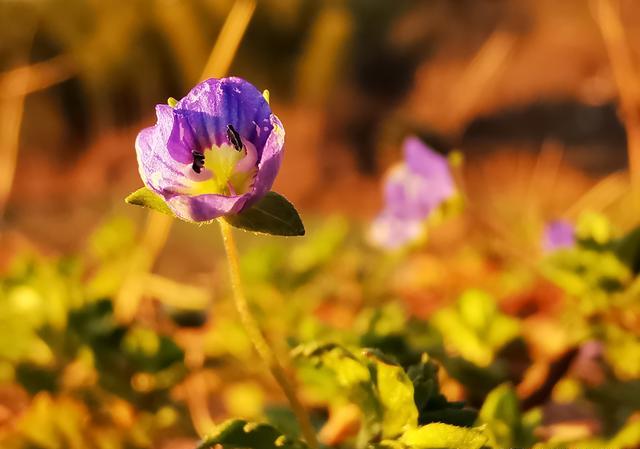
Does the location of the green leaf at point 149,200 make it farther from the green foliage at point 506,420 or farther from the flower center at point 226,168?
the green foliage at point 506,420

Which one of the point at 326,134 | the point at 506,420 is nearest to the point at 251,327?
the point at 506,420

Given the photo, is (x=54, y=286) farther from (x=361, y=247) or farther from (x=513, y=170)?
(x=513, y=170)

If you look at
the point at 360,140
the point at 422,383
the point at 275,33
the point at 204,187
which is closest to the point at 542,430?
the point at 422,383

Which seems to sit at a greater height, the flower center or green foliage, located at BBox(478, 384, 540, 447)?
the flower center

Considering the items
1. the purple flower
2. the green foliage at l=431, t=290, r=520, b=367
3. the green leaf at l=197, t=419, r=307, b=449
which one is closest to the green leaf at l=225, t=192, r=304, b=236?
the purple flower

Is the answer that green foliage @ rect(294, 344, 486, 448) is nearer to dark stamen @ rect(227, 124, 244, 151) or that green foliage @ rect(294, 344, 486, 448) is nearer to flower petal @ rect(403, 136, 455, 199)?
dark stamen @ rect(227, 124, 244, 151)

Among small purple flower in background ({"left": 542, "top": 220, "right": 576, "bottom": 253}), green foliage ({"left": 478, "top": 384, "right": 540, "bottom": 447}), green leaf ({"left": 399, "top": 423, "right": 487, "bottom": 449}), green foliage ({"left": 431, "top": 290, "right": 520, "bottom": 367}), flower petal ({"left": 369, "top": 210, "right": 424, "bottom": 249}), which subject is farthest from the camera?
flower petal ({"left": 369, "top": 210, "right": 424, "bottom": 249})
